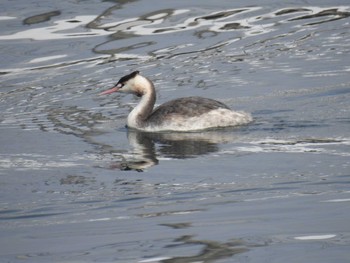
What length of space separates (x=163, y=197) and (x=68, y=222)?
3.83ft

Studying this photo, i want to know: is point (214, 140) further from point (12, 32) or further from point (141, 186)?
point (12, 32)

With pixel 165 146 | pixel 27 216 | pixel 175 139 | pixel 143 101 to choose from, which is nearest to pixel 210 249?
pixel 27 216

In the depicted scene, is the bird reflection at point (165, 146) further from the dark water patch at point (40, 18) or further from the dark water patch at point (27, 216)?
the dark water patch at point (40, 18)

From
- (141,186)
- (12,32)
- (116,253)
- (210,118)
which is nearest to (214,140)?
(210,118)

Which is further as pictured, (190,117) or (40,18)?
(40,18)

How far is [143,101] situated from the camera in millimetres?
15508

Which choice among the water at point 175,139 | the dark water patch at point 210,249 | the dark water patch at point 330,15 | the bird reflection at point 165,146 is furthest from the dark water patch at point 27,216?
the dark water patch at point 330,15

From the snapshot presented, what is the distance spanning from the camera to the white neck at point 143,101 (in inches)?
595

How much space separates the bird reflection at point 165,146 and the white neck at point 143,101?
27 centimetres

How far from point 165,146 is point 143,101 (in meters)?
1.92

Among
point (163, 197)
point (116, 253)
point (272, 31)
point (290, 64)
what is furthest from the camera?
point (272, 31)

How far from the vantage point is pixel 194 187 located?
10.9 metres

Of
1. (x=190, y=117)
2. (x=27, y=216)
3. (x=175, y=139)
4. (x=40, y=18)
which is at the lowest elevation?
(x=175, y=139)

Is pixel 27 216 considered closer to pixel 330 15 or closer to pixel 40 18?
pixel 330 15
